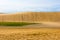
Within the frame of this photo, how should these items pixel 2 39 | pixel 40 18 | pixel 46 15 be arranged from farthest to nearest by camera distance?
1. pixel 46 15
2. pixel 40 18
3. pixel 2 39

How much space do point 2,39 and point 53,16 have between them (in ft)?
Result: 173

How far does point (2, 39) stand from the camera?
7164mm

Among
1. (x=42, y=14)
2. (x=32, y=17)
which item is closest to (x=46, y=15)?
(x=42, y=14)

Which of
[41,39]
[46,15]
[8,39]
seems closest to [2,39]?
[8,39]

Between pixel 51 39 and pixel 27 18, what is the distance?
4921cm

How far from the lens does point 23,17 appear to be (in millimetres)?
58031

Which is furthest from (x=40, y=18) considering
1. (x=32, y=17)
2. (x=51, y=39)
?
(x=51, y=39)

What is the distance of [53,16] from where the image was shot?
192ft

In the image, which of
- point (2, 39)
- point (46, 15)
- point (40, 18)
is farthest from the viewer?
point (46, 15)

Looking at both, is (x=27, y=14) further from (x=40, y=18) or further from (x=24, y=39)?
(x=24, y=39)

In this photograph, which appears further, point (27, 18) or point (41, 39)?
point (27, 18)

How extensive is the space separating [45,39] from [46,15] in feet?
175

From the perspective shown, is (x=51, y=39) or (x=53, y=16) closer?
(x=51, y=39)

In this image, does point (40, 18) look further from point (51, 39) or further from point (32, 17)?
point (51, 39)
